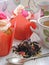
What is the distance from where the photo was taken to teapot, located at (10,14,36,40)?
57 centimetres

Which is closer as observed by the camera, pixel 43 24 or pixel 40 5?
pixel 43 24

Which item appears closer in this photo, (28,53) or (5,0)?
(28,53)

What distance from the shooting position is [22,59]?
48 cm

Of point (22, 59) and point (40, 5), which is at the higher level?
point (40, 5)

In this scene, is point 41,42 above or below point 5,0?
below

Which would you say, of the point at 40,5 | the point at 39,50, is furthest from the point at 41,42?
the point at 40,5

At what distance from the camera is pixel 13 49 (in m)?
0.53

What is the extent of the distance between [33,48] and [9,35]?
0.26 feet

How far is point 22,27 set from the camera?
575 mm

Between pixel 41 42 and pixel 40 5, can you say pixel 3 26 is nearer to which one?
pixel 41 42

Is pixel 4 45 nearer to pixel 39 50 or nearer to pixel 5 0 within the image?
pixel 39 50

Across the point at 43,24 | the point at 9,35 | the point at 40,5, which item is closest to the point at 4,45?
the point at 9,35

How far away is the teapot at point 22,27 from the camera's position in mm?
575

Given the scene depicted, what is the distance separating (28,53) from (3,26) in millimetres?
102
